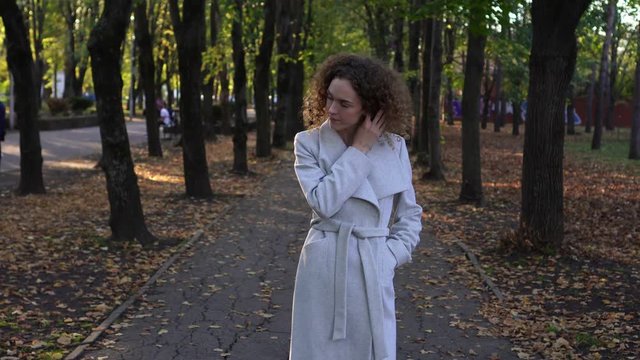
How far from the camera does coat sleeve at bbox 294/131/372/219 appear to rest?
2.89 meters

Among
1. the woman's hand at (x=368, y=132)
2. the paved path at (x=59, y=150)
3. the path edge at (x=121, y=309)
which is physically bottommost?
the path edge at (x=121, y=309)

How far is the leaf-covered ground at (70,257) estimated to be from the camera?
6286 millimetres

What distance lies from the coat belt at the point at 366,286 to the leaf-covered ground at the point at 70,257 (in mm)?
3273

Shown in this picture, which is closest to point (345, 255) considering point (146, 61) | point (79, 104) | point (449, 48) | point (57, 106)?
point (146, 61)

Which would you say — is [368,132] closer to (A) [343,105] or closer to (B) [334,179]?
(A) [343,105]

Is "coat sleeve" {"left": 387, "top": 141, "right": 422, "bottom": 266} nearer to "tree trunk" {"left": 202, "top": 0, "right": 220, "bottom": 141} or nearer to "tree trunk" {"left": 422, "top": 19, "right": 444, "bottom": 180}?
"tree trunk" {"left": 422, "top": 19, "right": 444, "bottom": 180}

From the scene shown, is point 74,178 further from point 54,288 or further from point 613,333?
point 613,333

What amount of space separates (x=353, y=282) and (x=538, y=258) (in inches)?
256

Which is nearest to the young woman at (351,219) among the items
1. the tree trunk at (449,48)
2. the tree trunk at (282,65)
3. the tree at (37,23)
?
the tree trunk at (449,48)

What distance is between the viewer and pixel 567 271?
8445 mm

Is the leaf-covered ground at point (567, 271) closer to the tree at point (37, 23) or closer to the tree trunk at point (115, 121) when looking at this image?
the tree trunk at point (115, 121)

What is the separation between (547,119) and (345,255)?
6552 mm

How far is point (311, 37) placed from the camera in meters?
33.8

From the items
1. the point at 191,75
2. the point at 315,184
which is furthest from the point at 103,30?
the point at 315,184
